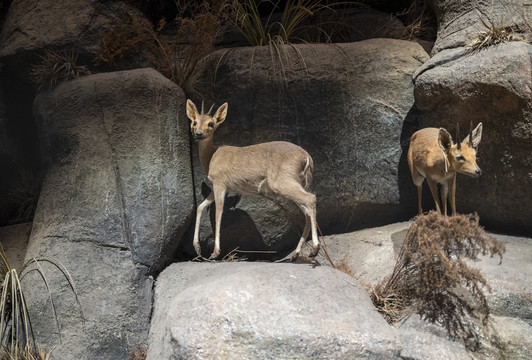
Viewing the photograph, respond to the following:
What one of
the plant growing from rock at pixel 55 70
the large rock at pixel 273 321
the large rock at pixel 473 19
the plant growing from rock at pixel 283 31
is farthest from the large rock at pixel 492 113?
the plant growing from rock at pixel 55 70

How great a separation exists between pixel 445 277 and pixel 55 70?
4878 millimetres

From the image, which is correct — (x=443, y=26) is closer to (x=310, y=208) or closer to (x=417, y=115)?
(x=417, y=115)

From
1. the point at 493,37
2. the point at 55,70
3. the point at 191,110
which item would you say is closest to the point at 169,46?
the point at 191,110

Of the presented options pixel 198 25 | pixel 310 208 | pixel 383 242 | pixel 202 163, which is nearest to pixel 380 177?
pixel 383 242

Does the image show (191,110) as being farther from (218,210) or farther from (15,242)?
(15,242)

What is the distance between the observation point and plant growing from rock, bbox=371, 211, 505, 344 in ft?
16.2

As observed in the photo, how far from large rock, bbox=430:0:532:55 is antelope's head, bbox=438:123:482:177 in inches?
63.3

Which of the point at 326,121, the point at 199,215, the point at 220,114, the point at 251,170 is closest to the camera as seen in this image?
the point at 251,170

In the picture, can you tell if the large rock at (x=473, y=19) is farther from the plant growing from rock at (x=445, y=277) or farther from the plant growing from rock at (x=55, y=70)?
the plant growing from rock at (x=55, y=70)

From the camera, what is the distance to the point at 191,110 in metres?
6.08

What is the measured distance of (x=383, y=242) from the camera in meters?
6.36

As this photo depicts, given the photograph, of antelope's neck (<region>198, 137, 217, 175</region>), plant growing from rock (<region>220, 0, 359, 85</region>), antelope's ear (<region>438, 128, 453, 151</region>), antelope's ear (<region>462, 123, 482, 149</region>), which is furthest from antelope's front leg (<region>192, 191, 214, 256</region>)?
antelope's ear (<region>462, 123, 482, 149</region>)

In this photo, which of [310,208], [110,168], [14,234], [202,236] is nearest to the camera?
[310,208]

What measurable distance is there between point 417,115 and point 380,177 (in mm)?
872
